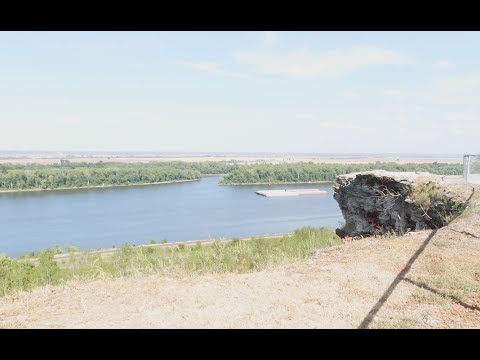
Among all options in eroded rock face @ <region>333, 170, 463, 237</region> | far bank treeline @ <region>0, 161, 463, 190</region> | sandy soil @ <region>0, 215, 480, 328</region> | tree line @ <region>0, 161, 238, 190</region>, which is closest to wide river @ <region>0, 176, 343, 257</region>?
tree line @ <region>0, 161, 238, 190</region>

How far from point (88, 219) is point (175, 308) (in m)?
41.5

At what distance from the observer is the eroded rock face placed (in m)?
10.9

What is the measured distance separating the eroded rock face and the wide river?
51.8 feet

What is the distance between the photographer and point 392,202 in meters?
13.9

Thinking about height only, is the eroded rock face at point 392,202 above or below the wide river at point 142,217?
above

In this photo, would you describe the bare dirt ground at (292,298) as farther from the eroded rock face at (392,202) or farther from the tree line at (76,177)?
the tree line at (76,177)

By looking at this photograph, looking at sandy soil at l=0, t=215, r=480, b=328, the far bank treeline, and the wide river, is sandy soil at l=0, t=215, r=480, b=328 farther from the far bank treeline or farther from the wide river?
Result: the far bank treeline

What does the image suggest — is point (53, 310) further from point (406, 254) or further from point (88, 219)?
point (88, 219)

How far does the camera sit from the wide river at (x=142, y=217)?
3456 cm

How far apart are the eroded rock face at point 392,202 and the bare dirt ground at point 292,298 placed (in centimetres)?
431

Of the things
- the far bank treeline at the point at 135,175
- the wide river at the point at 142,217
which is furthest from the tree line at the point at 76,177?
the wide river at the point at 142,217

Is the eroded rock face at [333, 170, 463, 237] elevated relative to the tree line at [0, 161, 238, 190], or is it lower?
elevated

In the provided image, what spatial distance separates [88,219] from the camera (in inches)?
1682
